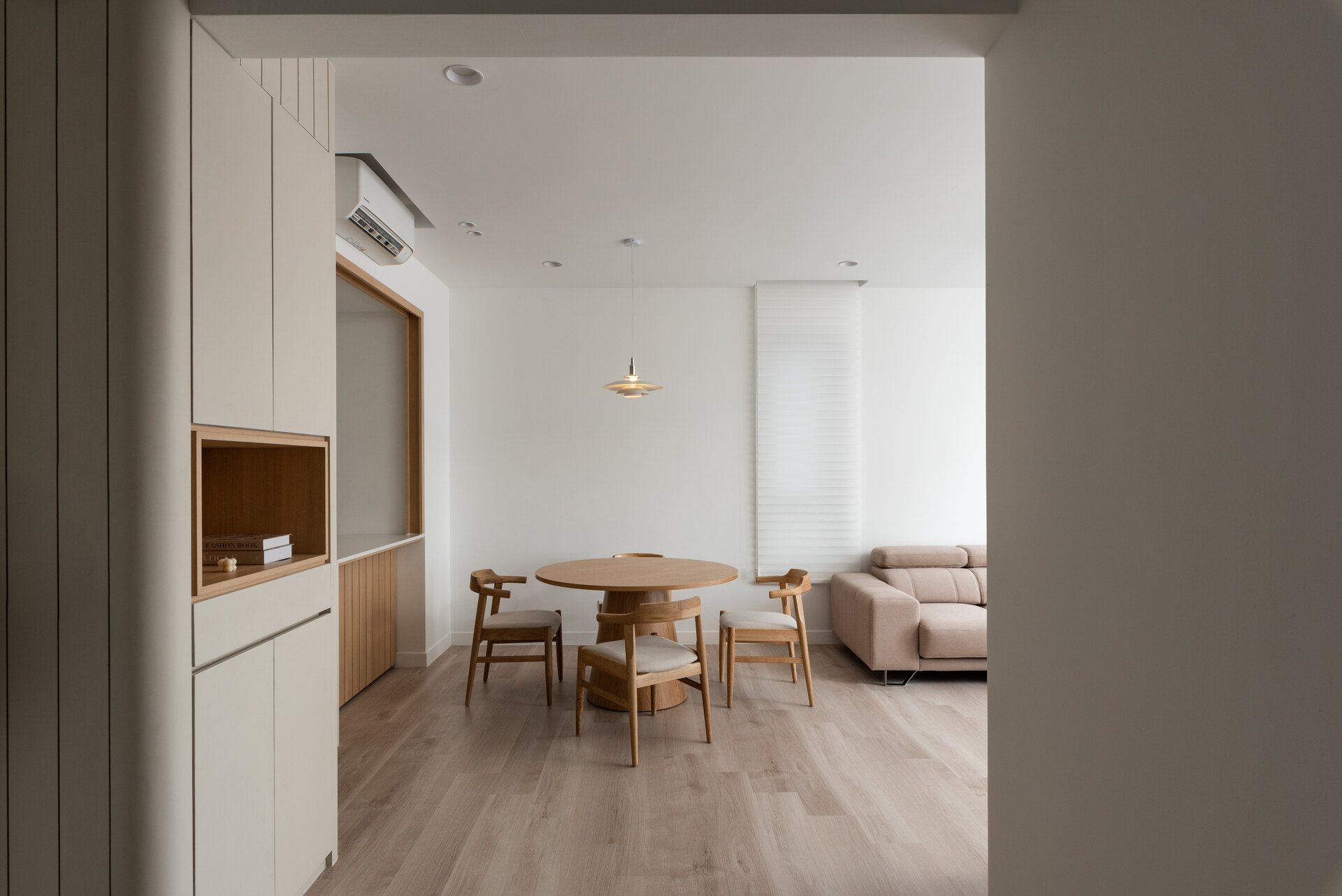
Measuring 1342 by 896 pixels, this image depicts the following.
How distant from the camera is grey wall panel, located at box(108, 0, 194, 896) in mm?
1481

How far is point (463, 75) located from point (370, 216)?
1074 millimetres

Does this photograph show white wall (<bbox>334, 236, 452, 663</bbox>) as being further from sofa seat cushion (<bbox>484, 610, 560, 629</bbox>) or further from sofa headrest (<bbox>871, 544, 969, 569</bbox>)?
sofa headrest (<bbox>871, 544, 969, 569</bbox>)

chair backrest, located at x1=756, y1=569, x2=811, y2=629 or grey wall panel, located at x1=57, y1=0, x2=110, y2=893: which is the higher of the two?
grey wall panel, located at x1=57, y1=0, x2=110, y2=893

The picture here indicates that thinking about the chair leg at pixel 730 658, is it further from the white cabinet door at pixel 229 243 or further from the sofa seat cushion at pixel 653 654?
the white cabinet door at pixel 229 243

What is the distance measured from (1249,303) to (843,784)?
2.65m

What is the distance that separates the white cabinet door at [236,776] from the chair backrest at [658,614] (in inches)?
Answer: 56.8

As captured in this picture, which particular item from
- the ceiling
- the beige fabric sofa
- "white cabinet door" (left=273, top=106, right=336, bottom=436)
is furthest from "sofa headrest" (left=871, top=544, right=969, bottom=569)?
"white cabinet door" (left=273, top=106, right=336, bottom=436)

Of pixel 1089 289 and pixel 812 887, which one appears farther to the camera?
pixel 812 887

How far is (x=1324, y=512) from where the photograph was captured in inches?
31.2

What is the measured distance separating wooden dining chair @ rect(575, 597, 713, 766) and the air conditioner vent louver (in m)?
2.08

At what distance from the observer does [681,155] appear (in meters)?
3.03

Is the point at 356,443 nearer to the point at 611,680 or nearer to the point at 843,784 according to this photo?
the point at 611,680

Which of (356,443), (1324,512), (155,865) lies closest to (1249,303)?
(1324,512)

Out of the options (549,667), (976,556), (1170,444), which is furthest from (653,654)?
(976,556)
